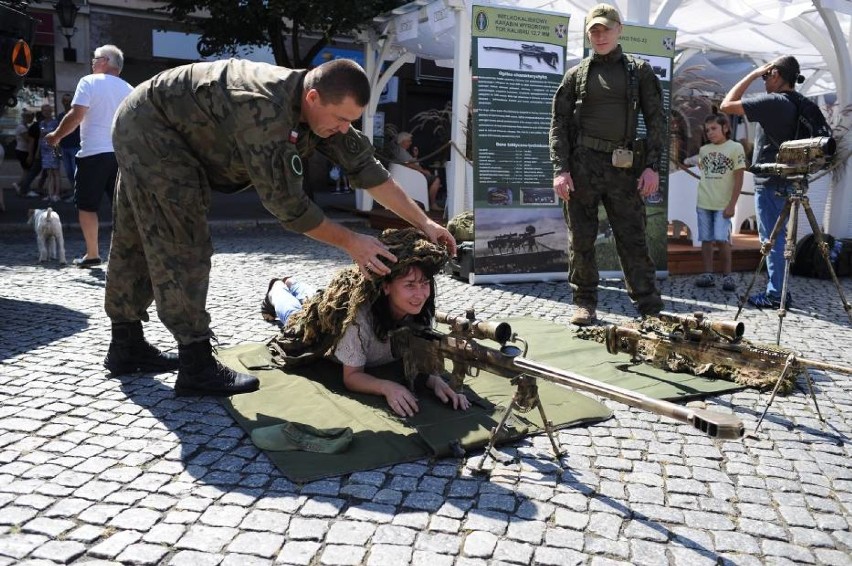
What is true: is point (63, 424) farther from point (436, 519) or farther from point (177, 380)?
point (436, 519)

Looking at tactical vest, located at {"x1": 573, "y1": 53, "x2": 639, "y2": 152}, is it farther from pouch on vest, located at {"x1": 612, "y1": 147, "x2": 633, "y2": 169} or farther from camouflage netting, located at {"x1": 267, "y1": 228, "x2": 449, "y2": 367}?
camouflage netting, located at {"x1": 267, "y1": 228, "x2": 449, "y2": 367}

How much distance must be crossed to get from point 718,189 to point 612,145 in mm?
2872

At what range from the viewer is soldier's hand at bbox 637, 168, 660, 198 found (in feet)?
17.6

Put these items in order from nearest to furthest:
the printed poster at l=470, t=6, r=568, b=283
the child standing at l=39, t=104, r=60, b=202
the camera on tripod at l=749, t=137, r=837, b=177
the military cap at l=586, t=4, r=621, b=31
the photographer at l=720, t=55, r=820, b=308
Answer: the camera on tripod at l=749, t=137, r=837, b=177 → the military cap at l=586, t=4, r=621, b=31 → the photographer at l=720, t=55, r=820, b=308 → the printed poster at l=470, t=6, r=568, b=283 → the child standing at l=39, t=104, r=60, b=202

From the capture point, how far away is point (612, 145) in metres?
5.45

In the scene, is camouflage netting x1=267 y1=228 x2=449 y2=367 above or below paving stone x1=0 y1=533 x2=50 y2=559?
above

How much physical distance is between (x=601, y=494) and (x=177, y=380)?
7.13 ft

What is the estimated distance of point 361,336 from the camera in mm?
3820

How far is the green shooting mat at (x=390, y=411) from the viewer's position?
3166mm

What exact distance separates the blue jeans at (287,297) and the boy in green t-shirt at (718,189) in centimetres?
453

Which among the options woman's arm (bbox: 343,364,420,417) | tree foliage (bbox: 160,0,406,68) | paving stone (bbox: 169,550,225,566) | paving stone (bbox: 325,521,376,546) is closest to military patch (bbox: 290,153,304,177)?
woman's arm (bbox: 343,364,420,417)

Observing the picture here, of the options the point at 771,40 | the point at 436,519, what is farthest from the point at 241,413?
the point at 771,40

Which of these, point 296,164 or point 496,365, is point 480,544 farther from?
point 296,164

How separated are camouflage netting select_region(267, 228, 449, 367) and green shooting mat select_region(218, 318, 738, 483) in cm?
13
